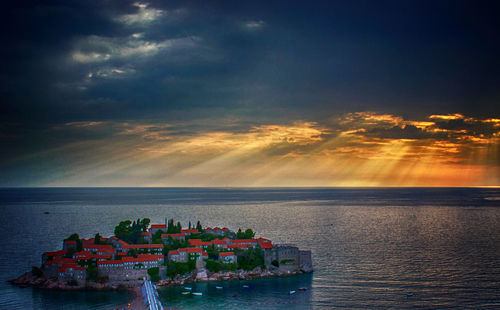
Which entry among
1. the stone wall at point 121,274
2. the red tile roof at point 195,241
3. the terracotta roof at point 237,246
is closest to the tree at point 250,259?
the terracotta roof at point 237,246

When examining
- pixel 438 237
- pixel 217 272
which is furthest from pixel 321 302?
pixel 438 237

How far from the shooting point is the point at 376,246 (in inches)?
3728

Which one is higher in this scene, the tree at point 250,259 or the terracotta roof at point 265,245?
the terracotta roof at point 265,245

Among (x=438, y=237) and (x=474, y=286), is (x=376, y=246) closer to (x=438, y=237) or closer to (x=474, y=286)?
(x=438, y=237)

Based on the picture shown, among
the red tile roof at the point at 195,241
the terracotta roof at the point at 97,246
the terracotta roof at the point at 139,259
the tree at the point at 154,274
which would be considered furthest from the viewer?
the red tile roof at the point at 195,241

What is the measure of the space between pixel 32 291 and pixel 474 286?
66.5m

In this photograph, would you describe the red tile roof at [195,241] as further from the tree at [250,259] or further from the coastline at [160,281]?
the coastline at [160,281]

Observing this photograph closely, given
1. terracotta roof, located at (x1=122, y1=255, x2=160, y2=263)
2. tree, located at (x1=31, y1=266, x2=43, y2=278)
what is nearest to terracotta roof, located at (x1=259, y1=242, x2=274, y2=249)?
terracotta roof, located at (x1=122, y1=255, x2=160, y2=263)

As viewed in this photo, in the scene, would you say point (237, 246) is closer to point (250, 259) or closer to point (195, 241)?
point (250, 259)

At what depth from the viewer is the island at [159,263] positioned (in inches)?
2542

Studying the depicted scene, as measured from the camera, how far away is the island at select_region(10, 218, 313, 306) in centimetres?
6456

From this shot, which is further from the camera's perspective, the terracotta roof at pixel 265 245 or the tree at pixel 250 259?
the terracotta roof at pixel 265 245

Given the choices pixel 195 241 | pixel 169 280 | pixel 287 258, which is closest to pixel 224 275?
pixel 169 280

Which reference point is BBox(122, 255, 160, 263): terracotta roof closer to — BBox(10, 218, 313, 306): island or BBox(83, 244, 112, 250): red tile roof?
BBox(10, 218, 313, 306): island
